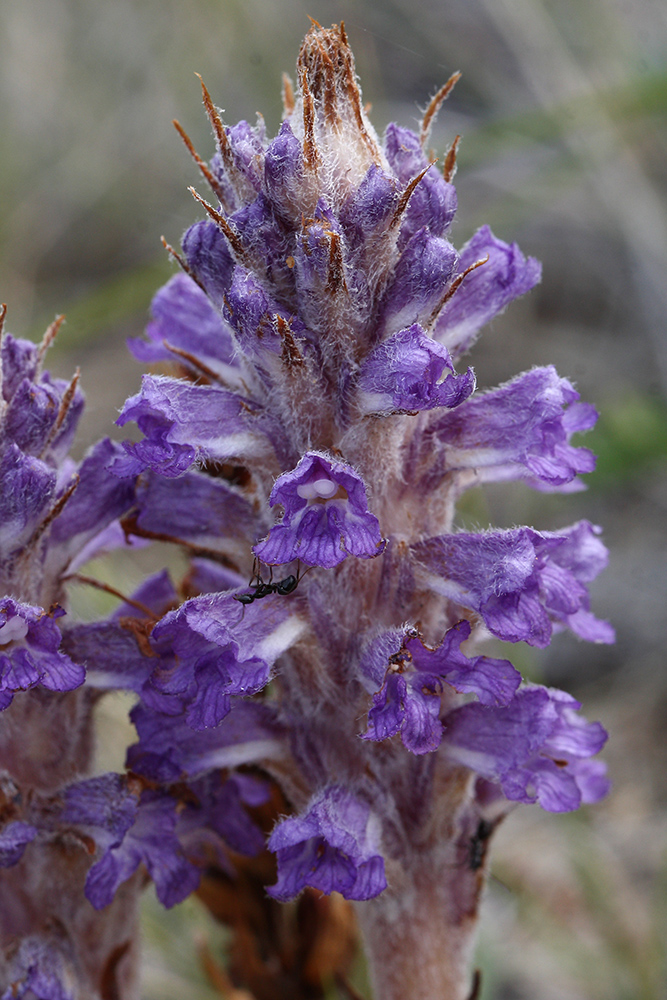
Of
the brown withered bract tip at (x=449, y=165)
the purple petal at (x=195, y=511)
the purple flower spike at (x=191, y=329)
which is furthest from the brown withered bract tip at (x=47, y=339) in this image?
the brown withered bract tip at (x=449, y=165)

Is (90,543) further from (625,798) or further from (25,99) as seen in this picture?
(25,99)

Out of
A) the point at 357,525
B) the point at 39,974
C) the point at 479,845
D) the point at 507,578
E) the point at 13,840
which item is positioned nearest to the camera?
the point at 357,525

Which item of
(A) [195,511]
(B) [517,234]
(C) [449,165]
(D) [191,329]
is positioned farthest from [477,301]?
(B) [517,234]

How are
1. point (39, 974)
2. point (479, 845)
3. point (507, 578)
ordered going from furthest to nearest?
point (479, 845) → point (39, 974) → point (507, 578)

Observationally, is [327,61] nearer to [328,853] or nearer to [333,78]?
A: [333,78]

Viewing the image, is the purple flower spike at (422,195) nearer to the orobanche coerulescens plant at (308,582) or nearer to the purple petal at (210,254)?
the orobanche coerulescens plant at (308,582)

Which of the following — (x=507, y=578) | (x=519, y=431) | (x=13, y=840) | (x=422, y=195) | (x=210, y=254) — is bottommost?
(x=13, y=840)
